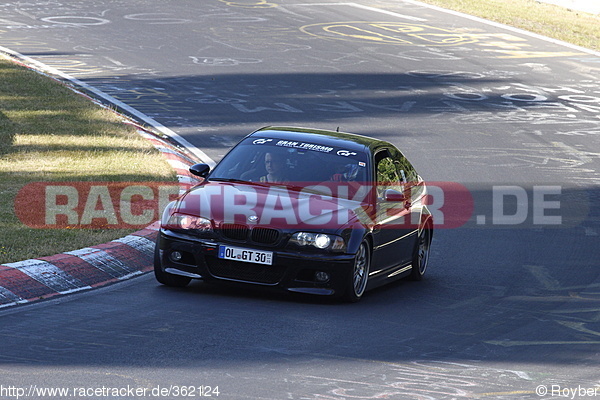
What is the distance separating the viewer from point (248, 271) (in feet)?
29.1

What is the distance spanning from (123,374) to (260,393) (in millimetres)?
877

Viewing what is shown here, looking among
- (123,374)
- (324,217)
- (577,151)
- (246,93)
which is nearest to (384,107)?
(246,93)

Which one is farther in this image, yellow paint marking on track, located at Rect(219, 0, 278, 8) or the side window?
yellow paint marking on track, located at Rect(219, 0, 278, 8)

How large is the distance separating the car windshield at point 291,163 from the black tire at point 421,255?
1104 mm

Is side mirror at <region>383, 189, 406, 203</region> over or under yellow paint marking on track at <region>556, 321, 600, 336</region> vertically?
over

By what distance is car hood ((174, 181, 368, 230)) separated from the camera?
8898 mm

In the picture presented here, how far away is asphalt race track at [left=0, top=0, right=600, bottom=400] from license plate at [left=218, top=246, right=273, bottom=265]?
1.21 ft

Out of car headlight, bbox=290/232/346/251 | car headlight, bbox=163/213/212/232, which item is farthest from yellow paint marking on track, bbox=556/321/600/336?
car headlight, bbox=163/213/212/232

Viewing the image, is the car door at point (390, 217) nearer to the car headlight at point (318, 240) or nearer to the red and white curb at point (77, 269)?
the car headlight at point (318, 240)

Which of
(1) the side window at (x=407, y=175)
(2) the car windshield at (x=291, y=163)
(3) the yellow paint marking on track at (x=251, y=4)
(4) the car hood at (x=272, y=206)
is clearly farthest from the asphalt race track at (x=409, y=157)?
(2) the car windshield at (x=291, y=163)

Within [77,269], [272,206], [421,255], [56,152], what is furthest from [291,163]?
[56,152]

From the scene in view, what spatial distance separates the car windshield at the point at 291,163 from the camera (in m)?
9.84

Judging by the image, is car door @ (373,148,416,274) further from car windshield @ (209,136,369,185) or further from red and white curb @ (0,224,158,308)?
red and white curb @ (0,224,158,308)

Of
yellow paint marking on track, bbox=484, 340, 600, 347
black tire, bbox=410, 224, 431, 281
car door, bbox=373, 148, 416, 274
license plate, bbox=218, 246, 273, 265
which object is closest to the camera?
yellow paint marking on track, bbox=484, 340, 600, 347
